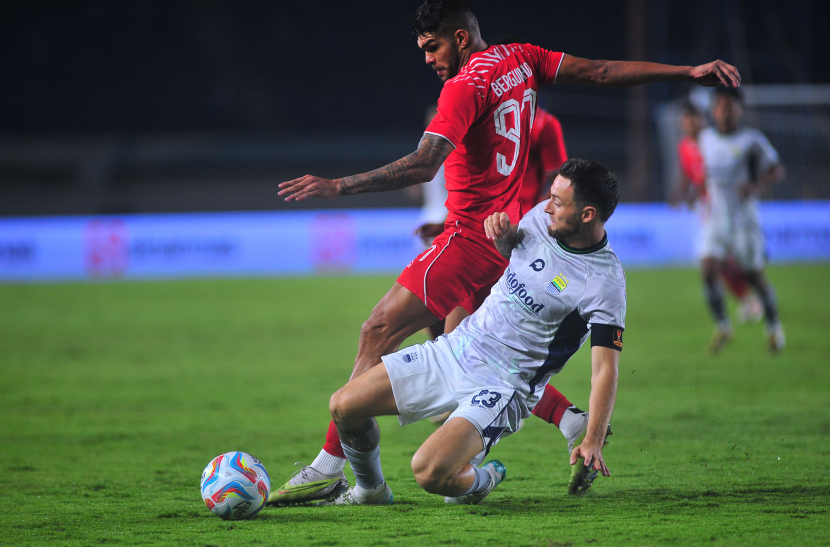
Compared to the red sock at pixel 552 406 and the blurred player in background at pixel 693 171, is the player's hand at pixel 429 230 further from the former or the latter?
the blurred player in background at pixel 693 171

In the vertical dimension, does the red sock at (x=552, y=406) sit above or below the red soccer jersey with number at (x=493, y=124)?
below

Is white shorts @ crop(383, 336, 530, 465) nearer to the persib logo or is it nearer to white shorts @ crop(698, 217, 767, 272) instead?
the persib logo

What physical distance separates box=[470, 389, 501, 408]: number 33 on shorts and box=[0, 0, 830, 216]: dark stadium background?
63.5ft

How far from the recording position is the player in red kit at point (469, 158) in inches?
138

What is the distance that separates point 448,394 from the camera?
130 inches

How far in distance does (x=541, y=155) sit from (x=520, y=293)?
1.29m

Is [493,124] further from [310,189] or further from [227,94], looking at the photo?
[227,94]

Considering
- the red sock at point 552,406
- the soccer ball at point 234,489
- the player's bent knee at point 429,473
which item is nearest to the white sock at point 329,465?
the soccer ball at point 234,489

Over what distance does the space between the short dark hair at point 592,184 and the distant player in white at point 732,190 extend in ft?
15.6

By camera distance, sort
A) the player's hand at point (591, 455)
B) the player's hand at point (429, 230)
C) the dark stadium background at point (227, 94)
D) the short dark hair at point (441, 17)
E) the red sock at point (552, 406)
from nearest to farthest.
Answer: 1. the player's hand at point (591, 455)
2. the short dark hair at point (441, 17)
3. the red sock at point (552, 406)
4. the player's hand at point (429, 230)
5. the dark stadium background at point (227, 94)

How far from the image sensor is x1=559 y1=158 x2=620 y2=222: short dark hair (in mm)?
3193

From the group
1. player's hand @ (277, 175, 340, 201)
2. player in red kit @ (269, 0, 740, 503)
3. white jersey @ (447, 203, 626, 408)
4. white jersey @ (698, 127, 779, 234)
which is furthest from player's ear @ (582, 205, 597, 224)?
white jersey @ (698, 127, 779, 234)

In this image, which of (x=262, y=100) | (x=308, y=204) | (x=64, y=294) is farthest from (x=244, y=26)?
(x=64, y=294)

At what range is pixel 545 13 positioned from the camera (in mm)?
25047
